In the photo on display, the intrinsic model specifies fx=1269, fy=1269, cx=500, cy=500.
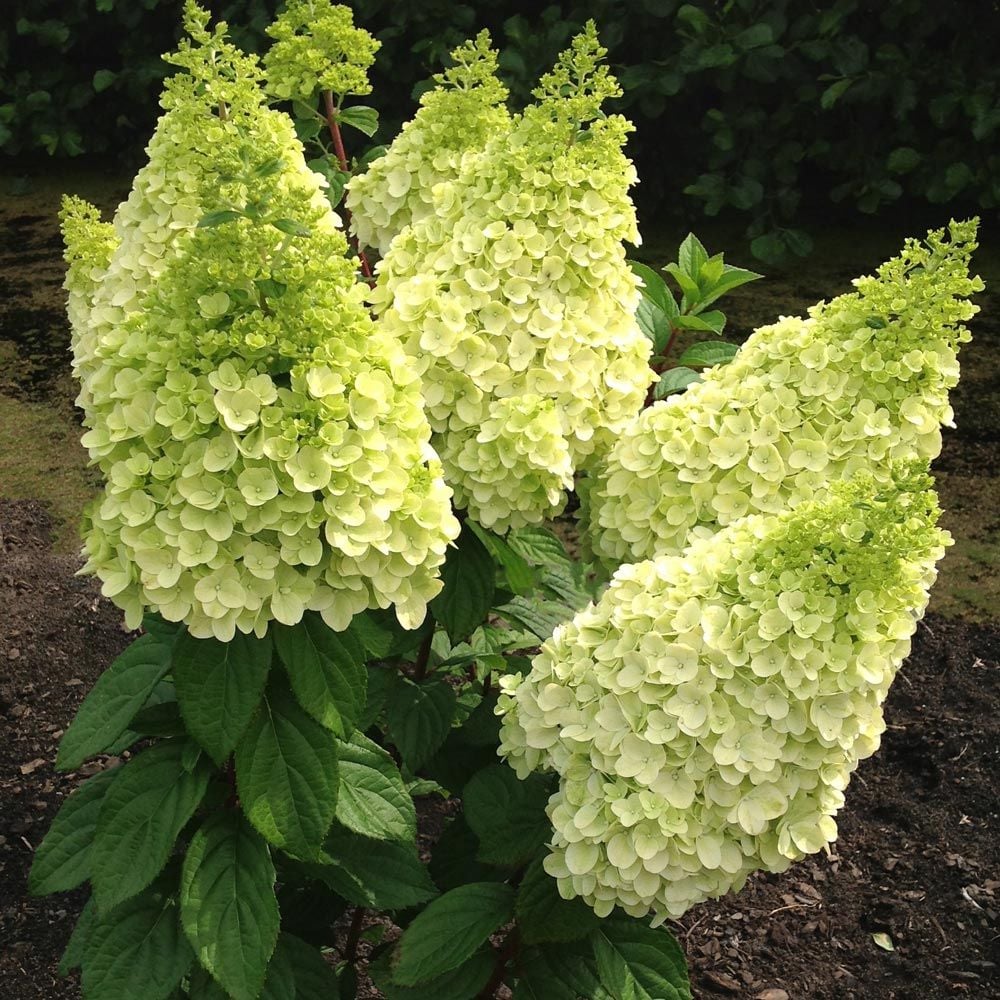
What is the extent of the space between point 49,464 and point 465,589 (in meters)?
2.89

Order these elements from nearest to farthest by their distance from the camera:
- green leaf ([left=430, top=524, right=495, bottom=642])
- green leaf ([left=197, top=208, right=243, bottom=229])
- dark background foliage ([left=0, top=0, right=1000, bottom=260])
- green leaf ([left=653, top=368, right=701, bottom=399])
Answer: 1. green leaf ([left=197, top=208, right=243, bottom=229])
2. green leaf ([left=430, top=524, right=495, bottom=642])
3. green leaf ([left=653, top=368, right=701, bottom=399])
4. dark background foliage ([left=0, top=0, right=1000, bottom=260])

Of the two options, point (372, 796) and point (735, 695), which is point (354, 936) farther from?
point (735, 695)

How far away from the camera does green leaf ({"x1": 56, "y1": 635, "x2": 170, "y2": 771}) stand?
5.48 feet

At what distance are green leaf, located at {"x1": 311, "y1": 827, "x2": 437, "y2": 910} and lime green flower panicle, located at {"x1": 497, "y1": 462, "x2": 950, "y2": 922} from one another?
1.11ft

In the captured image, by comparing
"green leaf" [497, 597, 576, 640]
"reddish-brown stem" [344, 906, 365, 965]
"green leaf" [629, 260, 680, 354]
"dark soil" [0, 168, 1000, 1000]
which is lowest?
"dark soil" [0, 168, 1000, 1000]

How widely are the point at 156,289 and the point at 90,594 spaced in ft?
7.31

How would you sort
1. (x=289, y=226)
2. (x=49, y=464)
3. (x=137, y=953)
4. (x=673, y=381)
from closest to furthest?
(x=289, y=226)
(x=137, y=953)
(x=673, y=381)
(x=49, y=464)

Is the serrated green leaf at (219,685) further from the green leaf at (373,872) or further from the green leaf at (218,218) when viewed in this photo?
the green leaf at (218,218)

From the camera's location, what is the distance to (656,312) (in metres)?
2.31

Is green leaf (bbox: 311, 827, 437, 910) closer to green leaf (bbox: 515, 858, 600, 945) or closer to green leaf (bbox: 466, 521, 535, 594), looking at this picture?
green leaf (bbox: 515, 858, 600, 945)

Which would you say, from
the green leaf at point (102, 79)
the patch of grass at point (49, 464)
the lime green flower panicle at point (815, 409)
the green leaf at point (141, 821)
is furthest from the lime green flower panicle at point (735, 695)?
the green leaf at point (102, 79)

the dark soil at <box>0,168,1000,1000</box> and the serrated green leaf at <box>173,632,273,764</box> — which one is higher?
the serrated green leaf at <box>173,632,273,764</box>

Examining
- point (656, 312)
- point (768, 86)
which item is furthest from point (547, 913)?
point (768, 86)

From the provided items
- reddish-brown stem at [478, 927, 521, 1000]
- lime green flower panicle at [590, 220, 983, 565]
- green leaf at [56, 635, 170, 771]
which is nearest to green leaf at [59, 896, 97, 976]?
green leaf at [56, 635, 170, 771]
